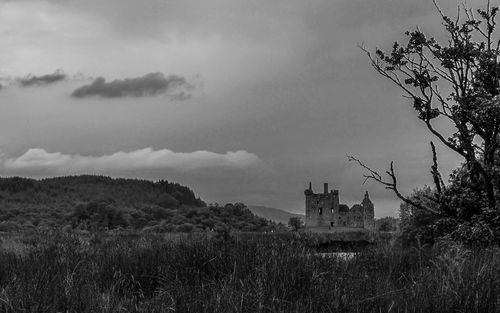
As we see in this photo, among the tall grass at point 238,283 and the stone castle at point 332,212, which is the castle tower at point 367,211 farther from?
the tall grass at point 238,283

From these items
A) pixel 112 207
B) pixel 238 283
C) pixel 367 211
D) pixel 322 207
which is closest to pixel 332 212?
pixel 322 207

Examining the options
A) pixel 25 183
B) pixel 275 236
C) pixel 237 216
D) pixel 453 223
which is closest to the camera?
pixel 275 236

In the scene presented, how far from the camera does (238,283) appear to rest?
228 inches

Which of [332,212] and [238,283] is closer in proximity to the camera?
[238,283]

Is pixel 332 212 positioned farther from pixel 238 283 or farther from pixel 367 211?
pixel 238 283

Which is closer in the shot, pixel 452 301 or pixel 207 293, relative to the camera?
pixel 452 301

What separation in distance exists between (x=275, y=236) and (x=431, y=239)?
935 cm

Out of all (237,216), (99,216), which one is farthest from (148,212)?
(237,216)

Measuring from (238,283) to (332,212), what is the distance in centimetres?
9320

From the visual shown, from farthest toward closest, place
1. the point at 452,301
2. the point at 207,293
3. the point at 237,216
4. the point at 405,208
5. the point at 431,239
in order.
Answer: the point at 237,216 < the point at 405,208 < the point at 431,239 < the point at 207,293 < the point at 452,301

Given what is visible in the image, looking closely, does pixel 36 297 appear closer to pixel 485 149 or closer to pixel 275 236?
pixel 275 236

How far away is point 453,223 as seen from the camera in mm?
15102

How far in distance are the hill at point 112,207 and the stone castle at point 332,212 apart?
16.6m

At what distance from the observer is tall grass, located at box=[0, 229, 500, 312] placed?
4.95 meters
